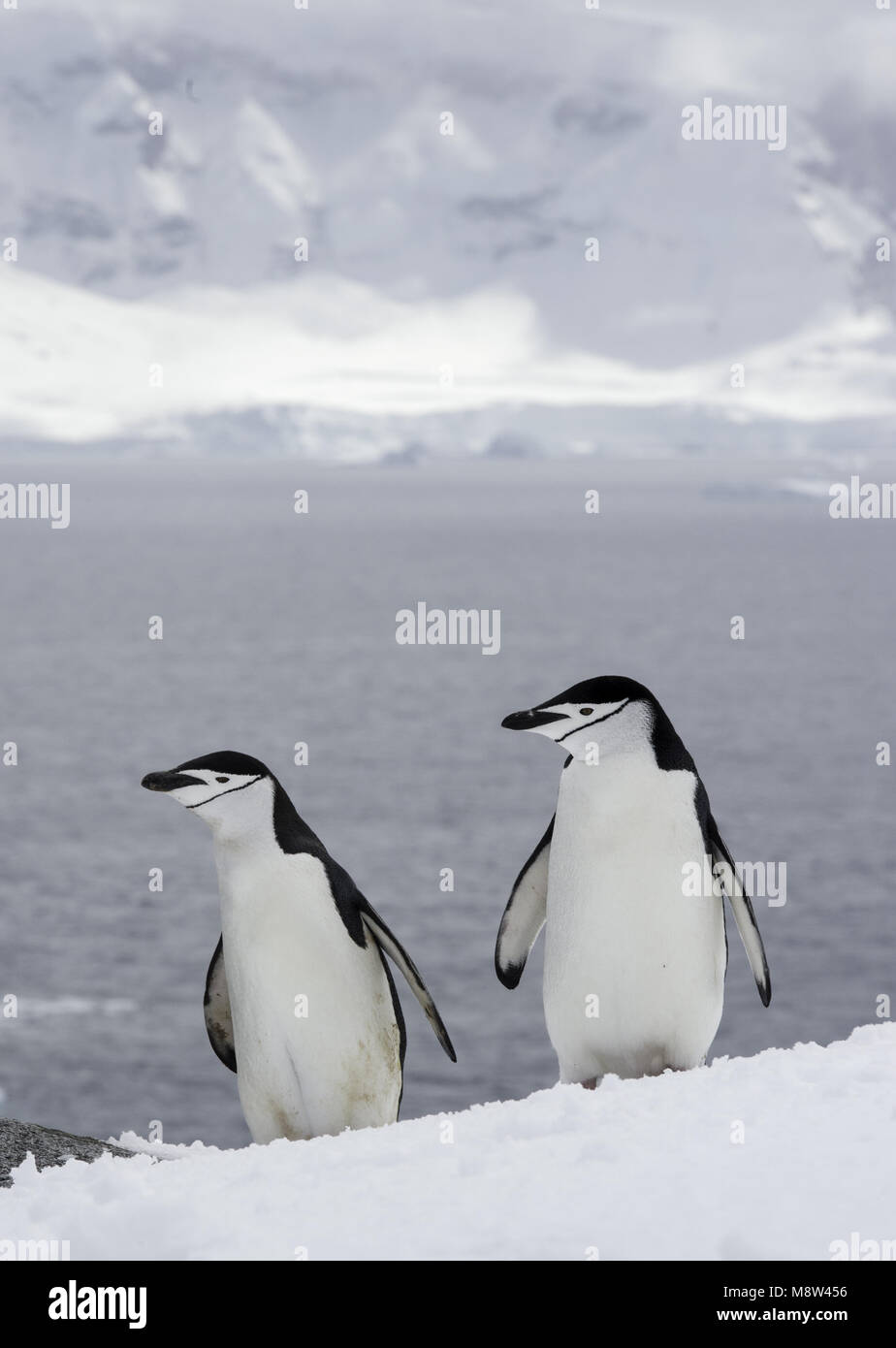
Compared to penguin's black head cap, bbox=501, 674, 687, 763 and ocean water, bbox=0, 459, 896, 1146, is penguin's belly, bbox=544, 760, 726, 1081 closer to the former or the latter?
penguin's black head cap, bbox=501, 674, 687, 763

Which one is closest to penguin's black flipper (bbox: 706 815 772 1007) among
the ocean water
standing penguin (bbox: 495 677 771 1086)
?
standing penguin (bbox: 495 677 771 1086)

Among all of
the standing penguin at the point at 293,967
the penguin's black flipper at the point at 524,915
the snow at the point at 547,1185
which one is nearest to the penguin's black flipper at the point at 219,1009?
the standing penguin at the point at 293,967

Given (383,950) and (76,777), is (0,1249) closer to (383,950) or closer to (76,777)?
(383,950)

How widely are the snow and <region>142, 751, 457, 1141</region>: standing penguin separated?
3.50ft

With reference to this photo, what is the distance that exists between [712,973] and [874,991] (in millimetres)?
51540

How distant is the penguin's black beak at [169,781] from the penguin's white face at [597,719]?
45.4 inches

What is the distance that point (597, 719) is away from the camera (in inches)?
222

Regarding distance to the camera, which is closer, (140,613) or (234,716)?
(234,716)

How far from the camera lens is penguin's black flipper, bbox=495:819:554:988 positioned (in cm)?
630

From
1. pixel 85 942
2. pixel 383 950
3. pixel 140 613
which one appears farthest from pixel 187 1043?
pixel 140 613

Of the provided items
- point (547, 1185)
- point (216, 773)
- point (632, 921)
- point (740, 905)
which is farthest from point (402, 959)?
point (547, 1185)

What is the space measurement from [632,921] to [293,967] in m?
1.27

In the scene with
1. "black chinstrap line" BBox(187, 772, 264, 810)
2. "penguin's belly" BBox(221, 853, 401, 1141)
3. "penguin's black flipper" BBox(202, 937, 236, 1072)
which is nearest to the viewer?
"black chinstrap line" BBox(187, 772, 264, 810)
